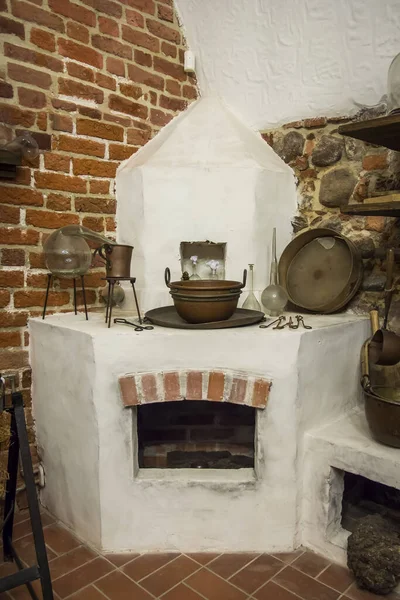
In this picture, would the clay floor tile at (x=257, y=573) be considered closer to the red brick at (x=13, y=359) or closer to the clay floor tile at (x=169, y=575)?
the clay floor tile at (x=169, y=575)

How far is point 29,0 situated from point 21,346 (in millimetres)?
1561

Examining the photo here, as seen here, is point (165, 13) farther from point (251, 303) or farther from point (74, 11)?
point (251, 303)

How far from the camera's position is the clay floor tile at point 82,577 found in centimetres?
168

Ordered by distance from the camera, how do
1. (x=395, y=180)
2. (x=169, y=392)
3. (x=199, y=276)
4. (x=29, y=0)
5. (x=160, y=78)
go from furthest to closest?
(x=160, y=78)
(x=199, y=276)
(x=395, y=180)
(x=29, y=0)
(x=169, y=392)

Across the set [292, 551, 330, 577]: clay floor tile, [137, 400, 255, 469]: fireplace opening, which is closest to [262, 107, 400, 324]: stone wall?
[137, 400, 255, 469]: fireplace opening

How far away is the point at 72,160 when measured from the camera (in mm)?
2262

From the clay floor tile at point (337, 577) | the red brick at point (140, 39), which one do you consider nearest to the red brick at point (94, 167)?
the red brick at point (140, 39)

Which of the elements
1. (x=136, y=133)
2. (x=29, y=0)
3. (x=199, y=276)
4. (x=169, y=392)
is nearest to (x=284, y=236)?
(x=199, y=276)

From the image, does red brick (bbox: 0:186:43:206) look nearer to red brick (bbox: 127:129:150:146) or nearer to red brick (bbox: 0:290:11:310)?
red brick (bbox: 0:290:11:310)

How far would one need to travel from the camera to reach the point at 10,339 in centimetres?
211

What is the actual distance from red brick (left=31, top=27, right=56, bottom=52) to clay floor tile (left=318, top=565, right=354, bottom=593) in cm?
252

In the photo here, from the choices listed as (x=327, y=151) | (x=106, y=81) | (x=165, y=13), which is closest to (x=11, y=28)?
(x=106, y=81)

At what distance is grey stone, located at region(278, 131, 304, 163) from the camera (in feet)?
8.32

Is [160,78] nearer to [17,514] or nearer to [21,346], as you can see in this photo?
[21,346]
